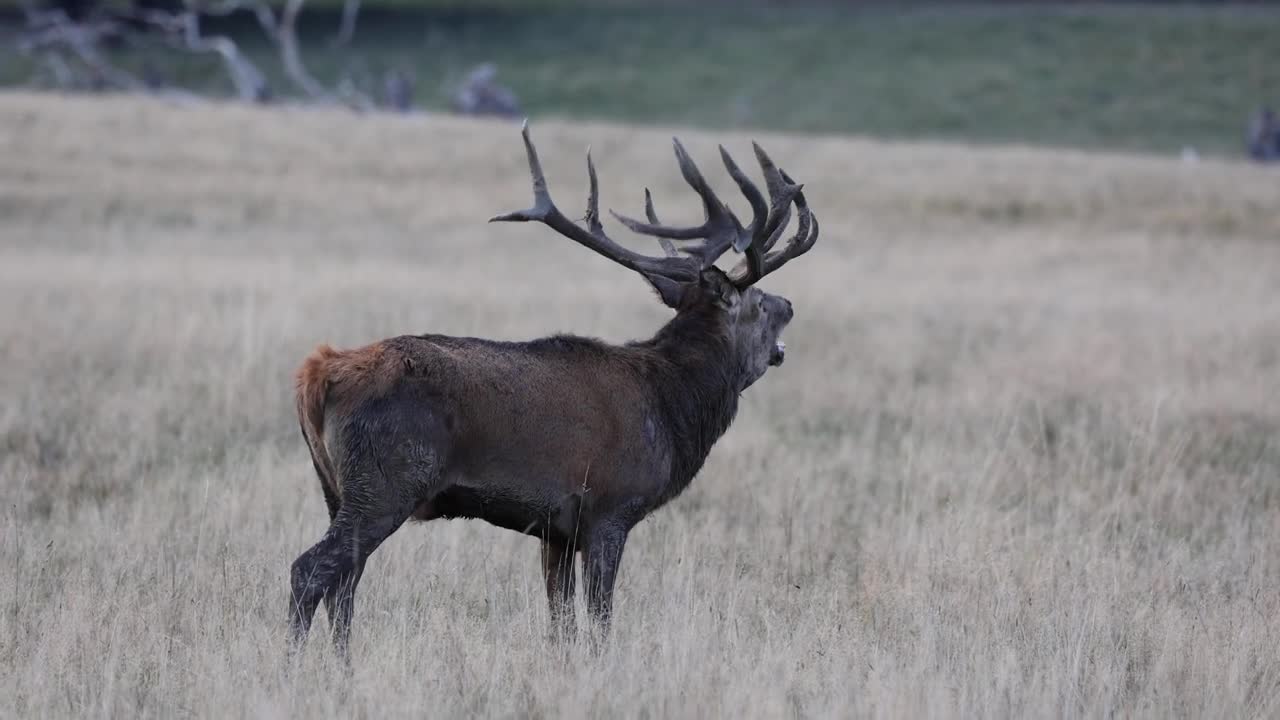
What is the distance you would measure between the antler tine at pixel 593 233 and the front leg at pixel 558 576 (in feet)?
4.27

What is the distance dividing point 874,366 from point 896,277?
6.98 meters

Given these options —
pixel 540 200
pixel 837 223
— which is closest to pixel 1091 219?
pixel 837 223

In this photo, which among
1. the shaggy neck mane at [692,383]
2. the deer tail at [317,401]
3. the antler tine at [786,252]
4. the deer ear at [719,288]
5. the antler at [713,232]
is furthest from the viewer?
the antler tine at [786,252]

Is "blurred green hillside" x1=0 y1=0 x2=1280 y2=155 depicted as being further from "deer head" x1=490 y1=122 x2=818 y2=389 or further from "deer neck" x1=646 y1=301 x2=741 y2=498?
"deer neck" x1=646 y1=301 x2=741 y2=498

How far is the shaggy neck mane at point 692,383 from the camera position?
6871mm

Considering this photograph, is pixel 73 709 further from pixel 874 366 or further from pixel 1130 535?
pixel 874 366

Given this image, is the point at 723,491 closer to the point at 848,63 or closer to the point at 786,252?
the point at 786,252

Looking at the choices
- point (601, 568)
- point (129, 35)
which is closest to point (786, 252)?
point (601, 568)

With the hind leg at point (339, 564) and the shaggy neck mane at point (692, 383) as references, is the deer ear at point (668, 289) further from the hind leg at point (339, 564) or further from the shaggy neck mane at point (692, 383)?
the hind leg at point (339, 564)

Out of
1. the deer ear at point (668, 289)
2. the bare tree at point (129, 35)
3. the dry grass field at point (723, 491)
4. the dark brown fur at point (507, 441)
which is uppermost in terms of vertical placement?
the bare tree at point (129, 35)

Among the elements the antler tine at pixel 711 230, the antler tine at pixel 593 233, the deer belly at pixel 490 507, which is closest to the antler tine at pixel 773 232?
the antler tine at pixel 711 230

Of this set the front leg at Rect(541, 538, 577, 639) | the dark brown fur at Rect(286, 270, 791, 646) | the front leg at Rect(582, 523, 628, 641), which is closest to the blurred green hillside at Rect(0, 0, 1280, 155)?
the dark brown fur at Rect(286, 270, 791, 646)

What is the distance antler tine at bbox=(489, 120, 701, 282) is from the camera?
22.9 feet

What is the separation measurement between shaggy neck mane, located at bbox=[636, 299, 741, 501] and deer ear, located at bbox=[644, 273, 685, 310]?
0.08 m
